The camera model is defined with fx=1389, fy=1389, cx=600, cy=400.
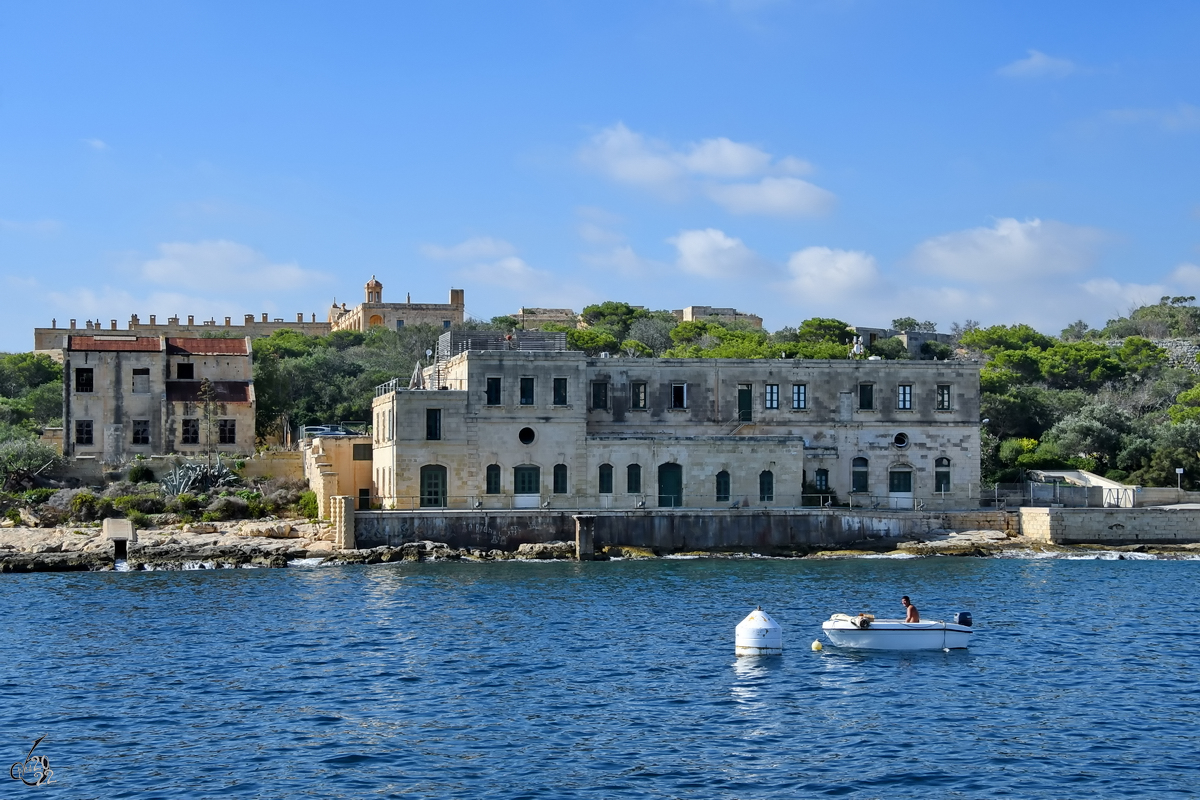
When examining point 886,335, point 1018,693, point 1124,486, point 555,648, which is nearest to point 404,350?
point 886,335

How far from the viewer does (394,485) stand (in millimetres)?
52844

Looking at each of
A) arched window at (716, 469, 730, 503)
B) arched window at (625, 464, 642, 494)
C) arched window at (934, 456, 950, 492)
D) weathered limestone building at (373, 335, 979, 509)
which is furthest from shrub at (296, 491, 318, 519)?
arched window at (934, 456, 950, 492)

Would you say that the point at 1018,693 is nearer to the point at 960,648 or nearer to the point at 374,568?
the point at 960,648

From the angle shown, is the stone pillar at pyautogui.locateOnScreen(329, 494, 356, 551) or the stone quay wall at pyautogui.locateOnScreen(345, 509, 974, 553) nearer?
the stone pillar at pyautogui.locateOnScreen(329, 494, 356, 551)

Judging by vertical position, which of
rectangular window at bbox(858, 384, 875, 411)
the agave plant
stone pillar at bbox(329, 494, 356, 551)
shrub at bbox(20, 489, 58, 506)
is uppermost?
rectangular window at bbox(858, 384, 875, 411)

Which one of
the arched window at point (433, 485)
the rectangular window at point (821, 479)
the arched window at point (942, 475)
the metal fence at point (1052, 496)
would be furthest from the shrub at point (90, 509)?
the metal fence at point (1052, 496)

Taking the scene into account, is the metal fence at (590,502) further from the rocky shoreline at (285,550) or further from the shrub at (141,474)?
the shrub at (141,474)

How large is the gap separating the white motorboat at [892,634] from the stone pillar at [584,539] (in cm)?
1851

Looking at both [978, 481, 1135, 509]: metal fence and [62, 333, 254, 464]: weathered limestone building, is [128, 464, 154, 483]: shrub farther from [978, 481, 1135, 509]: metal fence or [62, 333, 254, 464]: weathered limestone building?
[978, 481, 1135, 509]: metal fence

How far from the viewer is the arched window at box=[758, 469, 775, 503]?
54.7m

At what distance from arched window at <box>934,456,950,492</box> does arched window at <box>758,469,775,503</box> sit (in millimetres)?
7917

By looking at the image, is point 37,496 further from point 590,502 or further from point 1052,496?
point 1052,496

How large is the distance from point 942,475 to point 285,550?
1064 inches

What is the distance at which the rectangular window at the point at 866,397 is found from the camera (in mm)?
58000
